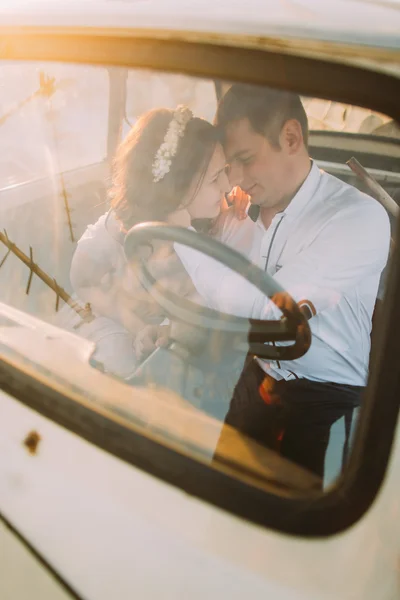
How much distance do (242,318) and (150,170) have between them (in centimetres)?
45

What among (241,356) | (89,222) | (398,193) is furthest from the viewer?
(398,193)

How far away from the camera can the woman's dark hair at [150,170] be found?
1096 mm

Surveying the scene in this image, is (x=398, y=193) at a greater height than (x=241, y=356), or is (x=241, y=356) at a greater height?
(x=398, y=193)

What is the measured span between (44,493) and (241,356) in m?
0.47

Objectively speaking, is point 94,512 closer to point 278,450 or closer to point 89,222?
point 278,450

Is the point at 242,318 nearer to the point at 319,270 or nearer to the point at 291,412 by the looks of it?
the point at 319,270

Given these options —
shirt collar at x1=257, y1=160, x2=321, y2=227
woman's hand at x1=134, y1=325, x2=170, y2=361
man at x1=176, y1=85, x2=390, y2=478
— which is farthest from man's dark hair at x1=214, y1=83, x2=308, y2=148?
woman's hand at x1=134, y1=325, x2=170, y2=361

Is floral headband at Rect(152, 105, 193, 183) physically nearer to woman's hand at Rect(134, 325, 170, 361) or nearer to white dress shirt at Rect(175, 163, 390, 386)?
white dress shirt at Rect(175, 163, 390, 386)

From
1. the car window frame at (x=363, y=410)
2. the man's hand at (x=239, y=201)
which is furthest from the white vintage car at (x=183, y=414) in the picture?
the man's hand at (x=239, y=201)

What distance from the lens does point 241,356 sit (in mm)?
998

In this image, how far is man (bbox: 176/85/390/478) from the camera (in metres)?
0.94

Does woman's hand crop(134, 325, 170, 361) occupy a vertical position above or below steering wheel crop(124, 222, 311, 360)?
below

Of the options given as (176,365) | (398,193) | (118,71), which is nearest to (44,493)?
(176,365)

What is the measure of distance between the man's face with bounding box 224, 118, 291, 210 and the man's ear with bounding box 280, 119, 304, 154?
0.05 feet
